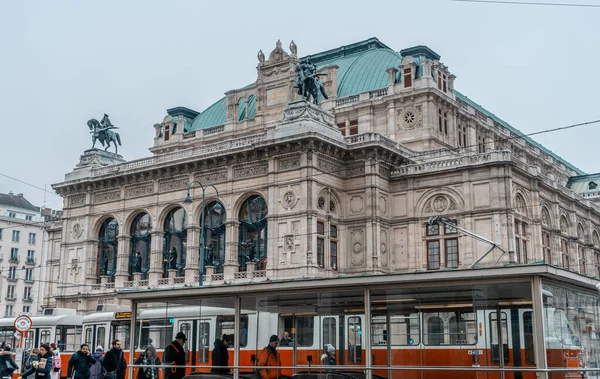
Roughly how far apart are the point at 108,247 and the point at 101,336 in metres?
21.8

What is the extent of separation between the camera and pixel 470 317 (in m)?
16.5

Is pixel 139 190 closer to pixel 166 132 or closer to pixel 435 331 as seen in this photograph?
pixel 166 132

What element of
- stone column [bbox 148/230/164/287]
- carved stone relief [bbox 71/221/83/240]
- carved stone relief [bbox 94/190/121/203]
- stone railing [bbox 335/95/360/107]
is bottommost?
stone column [bbox 148/230/164/287]

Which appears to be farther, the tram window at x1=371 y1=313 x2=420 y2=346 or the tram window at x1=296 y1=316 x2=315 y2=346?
the tram window at x1=296 y1=316 x2=315 y2=346

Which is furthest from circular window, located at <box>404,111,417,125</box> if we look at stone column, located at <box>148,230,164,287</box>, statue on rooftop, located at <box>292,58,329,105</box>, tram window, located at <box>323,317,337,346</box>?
tram window, located at <box>323,317,337,346</box>

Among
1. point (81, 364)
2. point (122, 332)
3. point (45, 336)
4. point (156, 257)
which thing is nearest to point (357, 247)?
point (156, 257)

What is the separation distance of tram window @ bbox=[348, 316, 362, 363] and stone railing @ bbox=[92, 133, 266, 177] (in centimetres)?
3333

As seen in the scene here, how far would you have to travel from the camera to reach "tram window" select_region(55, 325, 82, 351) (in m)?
40.8

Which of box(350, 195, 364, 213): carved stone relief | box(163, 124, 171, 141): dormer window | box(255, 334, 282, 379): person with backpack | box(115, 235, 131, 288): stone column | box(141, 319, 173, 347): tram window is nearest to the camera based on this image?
box(255, 334, 282, 379): person with backpack

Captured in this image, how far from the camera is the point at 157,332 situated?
68.0ft

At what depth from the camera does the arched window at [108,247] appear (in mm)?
57969

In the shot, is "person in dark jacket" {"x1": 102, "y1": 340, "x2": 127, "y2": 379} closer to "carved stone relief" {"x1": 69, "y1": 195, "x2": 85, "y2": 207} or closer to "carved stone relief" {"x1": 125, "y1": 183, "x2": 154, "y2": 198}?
"carved stone relief" {"x1": 125, "y1": 183, "x2": 154, "y2": 198}

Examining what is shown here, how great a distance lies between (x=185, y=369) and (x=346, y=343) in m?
4.30

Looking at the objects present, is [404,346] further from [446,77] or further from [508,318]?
[446,77]
